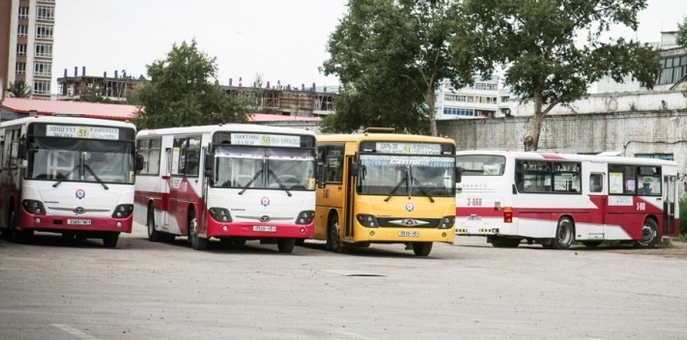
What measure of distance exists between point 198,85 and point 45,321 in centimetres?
8774

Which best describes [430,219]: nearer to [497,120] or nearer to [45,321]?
[45,321]

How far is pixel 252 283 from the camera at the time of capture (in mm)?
22031

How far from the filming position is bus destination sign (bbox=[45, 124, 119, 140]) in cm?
3161

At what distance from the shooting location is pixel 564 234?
41688 mm

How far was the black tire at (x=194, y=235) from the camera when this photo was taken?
32250 millimetres

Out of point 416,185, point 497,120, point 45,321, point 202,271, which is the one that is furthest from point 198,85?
point 45,321

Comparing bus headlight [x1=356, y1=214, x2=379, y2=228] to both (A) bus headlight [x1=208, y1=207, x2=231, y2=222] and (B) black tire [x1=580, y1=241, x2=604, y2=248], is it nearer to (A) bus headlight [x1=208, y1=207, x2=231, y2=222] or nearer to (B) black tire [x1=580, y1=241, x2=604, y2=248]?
(A) bus headlight [x1=208, y1=207, x2=231, y2=222]

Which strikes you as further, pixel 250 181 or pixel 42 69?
pixel 42 69

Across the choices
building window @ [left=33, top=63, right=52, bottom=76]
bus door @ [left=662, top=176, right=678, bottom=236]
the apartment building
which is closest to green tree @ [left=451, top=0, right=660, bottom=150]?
bus door @ [left=662, top=176, right=678, bottom=236]

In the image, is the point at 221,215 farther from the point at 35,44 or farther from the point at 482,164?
the point at 35,44

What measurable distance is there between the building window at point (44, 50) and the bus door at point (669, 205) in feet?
492

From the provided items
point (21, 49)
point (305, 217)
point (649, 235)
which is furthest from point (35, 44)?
point (305, 217)

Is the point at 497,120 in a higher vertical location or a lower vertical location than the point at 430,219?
higher

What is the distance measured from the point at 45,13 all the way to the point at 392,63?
114417mm
